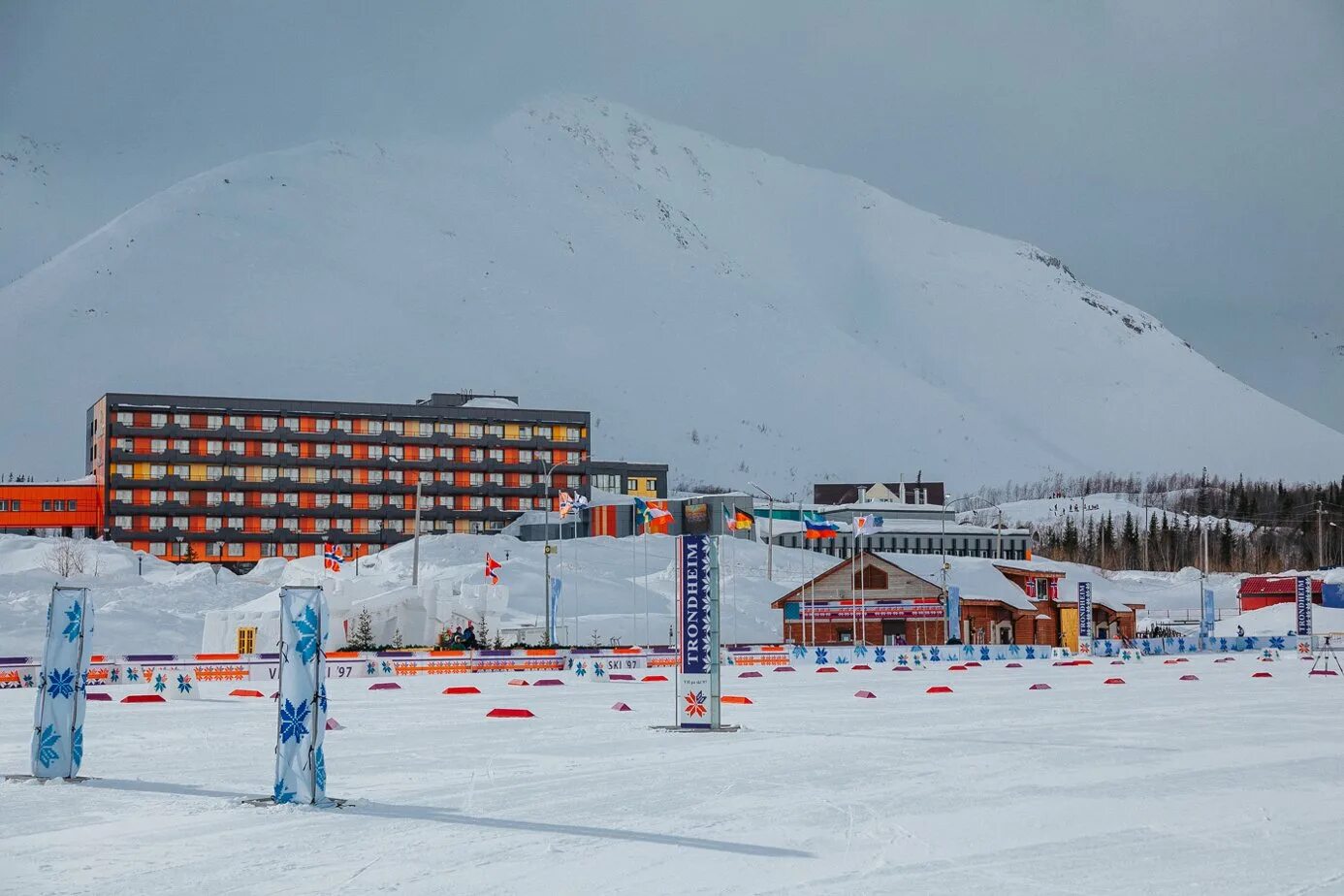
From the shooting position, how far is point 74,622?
1895 cm

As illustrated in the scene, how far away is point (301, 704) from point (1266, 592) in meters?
105

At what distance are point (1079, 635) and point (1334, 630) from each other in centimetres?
2992

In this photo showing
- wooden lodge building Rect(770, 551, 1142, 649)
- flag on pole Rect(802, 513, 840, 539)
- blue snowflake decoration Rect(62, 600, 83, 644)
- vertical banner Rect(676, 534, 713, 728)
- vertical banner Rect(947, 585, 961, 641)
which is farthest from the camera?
flag on pole Rect(802, 513, 840, 539)

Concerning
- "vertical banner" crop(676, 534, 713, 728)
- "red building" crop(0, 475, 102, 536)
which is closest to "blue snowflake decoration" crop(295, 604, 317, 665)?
"vertical banner" crop(676, 534, 713, 728)

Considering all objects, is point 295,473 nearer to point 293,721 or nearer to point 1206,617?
point 1206,617

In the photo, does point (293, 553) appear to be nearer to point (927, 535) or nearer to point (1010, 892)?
point (927, 535)

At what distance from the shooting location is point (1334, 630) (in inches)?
3831

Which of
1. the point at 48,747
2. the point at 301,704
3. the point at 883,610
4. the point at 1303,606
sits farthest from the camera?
the point at 1303,606

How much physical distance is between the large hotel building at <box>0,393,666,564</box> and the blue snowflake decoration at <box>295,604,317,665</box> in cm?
11378

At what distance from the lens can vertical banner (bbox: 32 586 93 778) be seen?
18500mm

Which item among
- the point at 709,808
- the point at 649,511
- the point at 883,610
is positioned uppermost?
the point at 649,511

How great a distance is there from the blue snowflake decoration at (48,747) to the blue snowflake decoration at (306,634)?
4.45m

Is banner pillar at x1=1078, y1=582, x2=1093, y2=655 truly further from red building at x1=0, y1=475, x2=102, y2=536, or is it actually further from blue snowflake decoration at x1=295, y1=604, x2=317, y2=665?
red building at x1=0, y1=475, x2=102, y2=536

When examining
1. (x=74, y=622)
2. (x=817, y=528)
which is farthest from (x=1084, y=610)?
(x=74, y=622)
